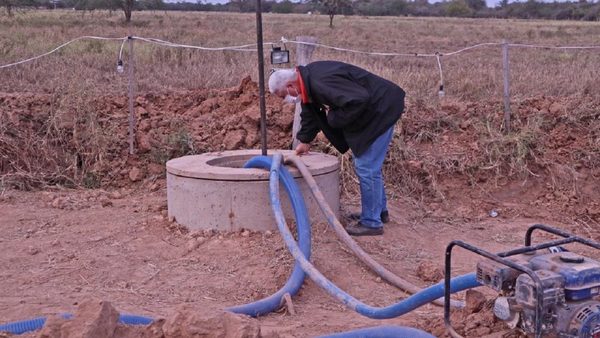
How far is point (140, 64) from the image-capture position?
13.4 meters

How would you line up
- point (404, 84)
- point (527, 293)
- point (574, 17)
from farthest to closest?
point (574, 17) < point (404, 84) < point (527, 293)

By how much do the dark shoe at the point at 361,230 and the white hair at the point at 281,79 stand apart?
135 cm

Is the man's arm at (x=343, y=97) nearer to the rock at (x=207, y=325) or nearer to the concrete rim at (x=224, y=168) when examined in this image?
the concrete rim at (x=224, y=168)

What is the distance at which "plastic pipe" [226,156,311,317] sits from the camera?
4703mm

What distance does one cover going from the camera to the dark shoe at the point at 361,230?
20.6 feet

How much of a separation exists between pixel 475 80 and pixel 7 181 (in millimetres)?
7344

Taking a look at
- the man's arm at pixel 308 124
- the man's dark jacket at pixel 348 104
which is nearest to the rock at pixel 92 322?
the man's dark jacket at pixel 348 104

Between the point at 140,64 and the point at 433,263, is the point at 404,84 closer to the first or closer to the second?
the point at 433,263

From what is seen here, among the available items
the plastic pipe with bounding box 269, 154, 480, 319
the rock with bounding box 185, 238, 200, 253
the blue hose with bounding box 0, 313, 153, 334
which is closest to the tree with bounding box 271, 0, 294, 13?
the rock with bounding box 185, 238, 200, 253

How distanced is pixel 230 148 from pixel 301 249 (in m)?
3.14

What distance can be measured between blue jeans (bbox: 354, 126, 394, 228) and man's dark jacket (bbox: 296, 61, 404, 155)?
0.09 m

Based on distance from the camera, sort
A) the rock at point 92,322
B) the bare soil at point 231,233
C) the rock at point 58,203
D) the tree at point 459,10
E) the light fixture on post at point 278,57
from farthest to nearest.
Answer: the tree at point 459,10 → the rock at point 58,203 → the light fixture on post at point 278,57 → the bare soil at point 231,233 → the rock at point 92,322

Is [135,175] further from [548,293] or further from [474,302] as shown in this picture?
[548,293]

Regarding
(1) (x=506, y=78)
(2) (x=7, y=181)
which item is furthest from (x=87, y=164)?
(1) (x=506, y=78)
